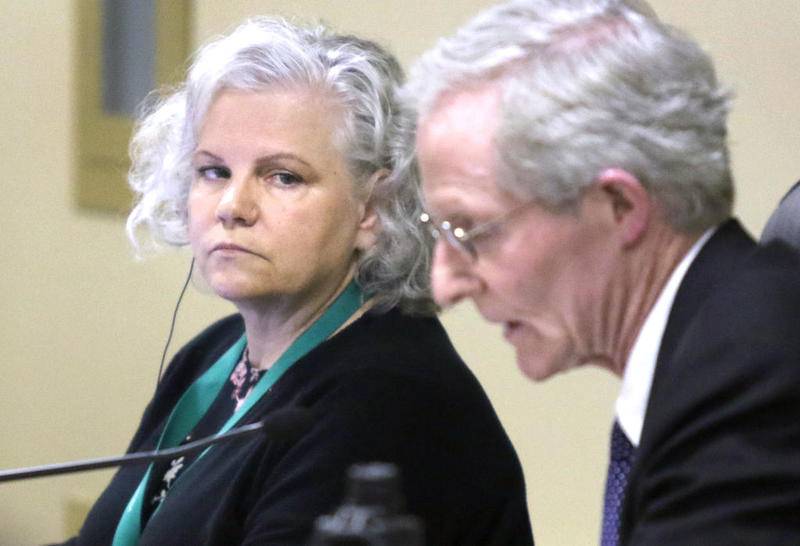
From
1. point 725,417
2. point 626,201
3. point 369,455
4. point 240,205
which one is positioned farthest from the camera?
point 240,205

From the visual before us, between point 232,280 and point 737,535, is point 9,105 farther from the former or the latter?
point 737,535

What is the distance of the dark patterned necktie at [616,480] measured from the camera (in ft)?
4.69

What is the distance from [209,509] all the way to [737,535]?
89 centimetres

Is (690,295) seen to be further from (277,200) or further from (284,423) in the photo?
(277,200)

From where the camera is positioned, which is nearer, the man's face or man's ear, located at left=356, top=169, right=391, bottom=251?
the man's face

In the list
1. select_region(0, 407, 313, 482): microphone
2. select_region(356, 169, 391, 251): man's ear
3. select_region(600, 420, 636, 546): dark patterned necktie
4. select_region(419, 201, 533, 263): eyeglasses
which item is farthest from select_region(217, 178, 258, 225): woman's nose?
select_region(600, 420, 636, 546): dark patterned necktie

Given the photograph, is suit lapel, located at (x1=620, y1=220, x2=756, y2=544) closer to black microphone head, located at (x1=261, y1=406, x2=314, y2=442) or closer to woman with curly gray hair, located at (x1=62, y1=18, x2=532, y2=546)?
black microphone head, located at (x1=261, y1=406, x2=314, y2=442)

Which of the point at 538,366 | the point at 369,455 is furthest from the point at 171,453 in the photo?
the point at 538,366

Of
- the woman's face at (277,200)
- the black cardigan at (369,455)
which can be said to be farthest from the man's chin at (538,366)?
the woman's face at (277,200)

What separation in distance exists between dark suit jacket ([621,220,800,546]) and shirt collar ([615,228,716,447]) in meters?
0.01

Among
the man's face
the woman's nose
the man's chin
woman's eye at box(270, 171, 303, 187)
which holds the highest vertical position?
woman's eye at box(270, 171, 303, 187)

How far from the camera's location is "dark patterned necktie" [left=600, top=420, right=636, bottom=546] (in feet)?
4.69

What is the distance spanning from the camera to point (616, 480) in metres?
1.45

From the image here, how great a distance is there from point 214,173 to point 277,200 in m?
0.14
